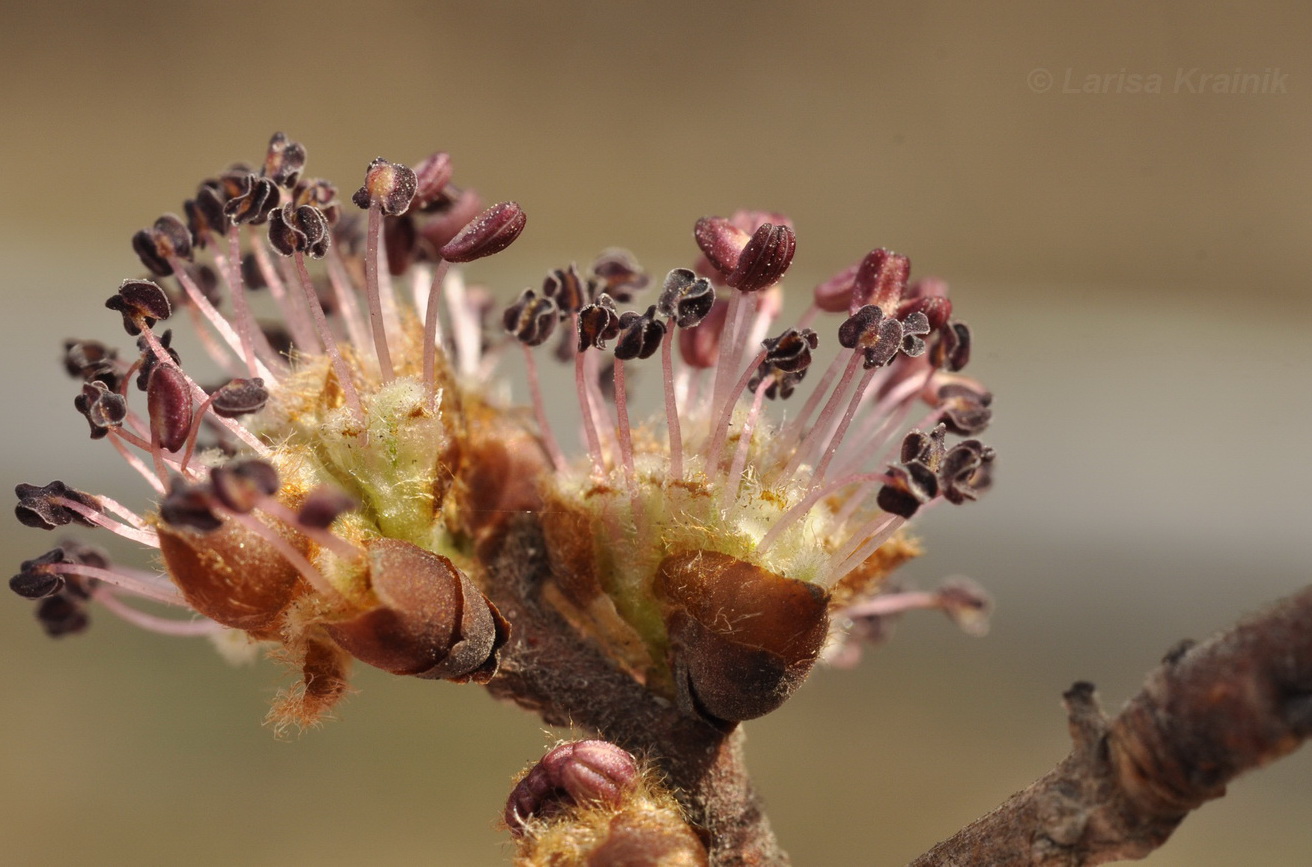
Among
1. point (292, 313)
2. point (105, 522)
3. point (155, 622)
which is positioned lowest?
point (155, 622)

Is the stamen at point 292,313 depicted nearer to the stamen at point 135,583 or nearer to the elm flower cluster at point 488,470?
the elm flower cluster at point 488,470

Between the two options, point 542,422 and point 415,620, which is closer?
point 415,620

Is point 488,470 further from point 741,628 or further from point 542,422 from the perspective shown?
point 741,628

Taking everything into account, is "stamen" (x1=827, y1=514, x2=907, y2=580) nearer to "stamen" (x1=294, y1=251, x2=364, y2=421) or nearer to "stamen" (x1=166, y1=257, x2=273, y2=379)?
"stamen" (x1=294, y1=251, x2=364, y2=421)

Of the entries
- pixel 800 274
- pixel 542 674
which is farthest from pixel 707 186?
pixel 542 674

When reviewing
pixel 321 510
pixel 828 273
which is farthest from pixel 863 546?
pixel 828 273

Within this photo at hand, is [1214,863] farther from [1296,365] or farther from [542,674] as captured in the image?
[542,674]
